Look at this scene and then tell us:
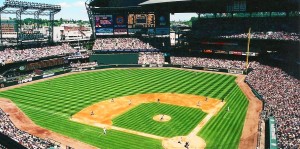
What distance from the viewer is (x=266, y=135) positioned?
31.2 m

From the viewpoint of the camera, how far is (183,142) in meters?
30.2

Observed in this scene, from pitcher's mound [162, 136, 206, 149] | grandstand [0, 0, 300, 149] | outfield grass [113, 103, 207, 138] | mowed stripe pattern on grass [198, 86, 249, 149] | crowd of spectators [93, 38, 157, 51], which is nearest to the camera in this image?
pitcher's mound [162, 136, 206, 149]

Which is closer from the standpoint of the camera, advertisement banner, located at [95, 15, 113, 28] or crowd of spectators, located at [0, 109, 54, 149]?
crowd of spectators, located at [0, 109, 54, 149]

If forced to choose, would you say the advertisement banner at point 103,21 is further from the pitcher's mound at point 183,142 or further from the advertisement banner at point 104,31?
the pitcher's mound at point 183,142

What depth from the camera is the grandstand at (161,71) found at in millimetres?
31688

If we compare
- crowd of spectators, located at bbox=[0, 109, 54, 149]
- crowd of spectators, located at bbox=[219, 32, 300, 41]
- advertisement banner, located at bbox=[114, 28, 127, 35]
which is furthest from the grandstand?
advertisement banner, located at bbox=[114, 28, 127, 35]

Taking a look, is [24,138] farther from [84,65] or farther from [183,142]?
[84,65]

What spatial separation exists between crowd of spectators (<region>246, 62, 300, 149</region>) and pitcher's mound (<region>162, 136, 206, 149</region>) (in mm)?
7731

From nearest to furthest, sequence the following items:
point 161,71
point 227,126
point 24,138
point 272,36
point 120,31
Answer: point 24,138, point 227,126, point 272,36, point 161,71, point 120,31

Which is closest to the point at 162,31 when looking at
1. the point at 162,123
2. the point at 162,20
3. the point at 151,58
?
the point at 162,20

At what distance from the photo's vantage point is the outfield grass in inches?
1314

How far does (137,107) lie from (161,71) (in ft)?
98.6

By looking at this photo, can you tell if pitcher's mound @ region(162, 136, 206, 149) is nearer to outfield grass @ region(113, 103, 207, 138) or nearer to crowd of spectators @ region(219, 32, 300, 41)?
outfield grass @ region(113, 103, 207, 138)

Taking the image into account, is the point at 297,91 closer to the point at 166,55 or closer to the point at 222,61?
the point at 222,61
